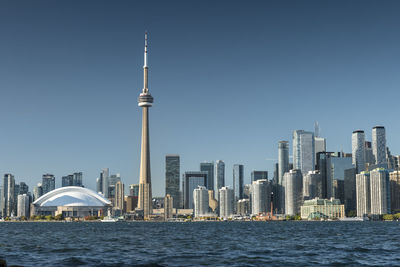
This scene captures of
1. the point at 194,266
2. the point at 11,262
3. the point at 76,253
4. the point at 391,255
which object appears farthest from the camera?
the point at 76,253

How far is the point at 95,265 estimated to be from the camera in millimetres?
55469

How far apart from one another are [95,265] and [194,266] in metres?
9.89

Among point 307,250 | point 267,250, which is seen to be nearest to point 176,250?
point 267,250

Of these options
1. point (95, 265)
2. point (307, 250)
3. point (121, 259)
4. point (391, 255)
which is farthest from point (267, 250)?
point (95, 265)

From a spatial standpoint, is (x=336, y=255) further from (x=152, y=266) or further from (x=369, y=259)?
(x=152, y=266)

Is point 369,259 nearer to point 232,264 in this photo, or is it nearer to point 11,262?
point 232,264

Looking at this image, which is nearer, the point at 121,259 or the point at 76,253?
the point at 121,259

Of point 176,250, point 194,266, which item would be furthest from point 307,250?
point 194,266

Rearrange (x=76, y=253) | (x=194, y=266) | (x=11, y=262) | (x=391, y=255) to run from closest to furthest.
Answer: (x=194, y=266)
(x=11, y=262)
(x=391, y=255)
(x=76, y=253)

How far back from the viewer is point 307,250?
7325 cm

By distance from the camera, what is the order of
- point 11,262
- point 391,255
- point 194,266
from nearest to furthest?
point 194,266 < point 11,262 < point 391,255

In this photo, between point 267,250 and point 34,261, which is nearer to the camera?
point 34,261

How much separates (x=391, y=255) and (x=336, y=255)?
623 cm

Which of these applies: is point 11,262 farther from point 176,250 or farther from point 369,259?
point 369,259
